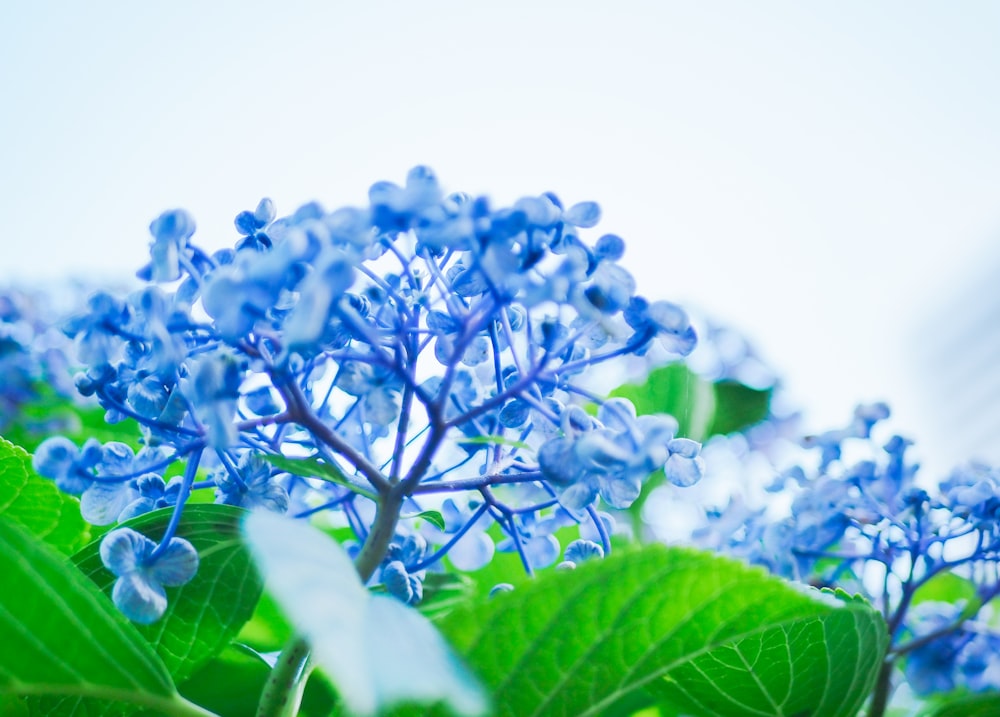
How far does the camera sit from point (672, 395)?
5.20 ft

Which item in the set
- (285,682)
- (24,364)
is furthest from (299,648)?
(24,364)

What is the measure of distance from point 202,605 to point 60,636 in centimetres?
18

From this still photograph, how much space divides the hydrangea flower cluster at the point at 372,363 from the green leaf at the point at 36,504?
0.57 ft

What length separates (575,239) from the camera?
0.69 m

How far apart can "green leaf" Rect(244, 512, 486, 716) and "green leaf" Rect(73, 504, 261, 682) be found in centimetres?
27

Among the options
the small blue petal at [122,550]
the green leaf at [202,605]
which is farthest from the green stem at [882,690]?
the small blue petal at [122,550]

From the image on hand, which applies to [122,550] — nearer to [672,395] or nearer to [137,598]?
[137,598]

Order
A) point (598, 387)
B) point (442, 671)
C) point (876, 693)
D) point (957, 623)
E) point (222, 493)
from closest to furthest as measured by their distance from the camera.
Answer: point (442, 671) < point (222, 493) < point (876, 693) < point (957, 623) < point (598, 387)

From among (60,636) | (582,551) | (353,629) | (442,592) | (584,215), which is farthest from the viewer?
(442,592)

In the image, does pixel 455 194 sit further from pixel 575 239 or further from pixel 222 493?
pixel 222 493

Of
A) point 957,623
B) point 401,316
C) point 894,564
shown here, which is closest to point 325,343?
point 401,316

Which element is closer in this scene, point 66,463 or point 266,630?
point 66,463

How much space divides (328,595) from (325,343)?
246 millimetres

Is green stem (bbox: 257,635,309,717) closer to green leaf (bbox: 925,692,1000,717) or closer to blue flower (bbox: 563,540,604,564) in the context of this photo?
blue flower (bbox: 563,540,604,564)
